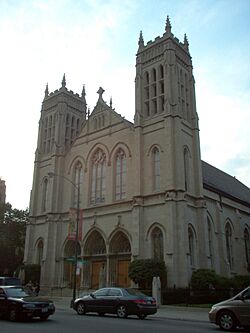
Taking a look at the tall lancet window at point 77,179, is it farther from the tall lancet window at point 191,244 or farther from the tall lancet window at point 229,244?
the tall lancet window at point 229,244

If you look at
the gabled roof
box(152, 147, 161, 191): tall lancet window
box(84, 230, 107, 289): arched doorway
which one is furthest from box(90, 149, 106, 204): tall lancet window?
the gabled roof

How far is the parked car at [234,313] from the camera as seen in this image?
1290 centimetres

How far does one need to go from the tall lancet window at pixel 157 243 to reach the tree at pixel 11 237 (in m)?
22.3

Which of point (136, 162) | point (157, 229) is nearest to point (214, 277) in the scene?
point (157, 229)

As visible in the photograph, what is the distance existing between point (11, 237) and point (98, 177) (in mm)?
16757

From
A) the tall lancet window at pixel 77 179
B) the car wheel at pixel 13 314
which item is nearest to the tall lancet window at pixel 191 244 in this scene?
the tall lancet window at pixel 77 179

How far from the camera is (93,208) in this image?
1496 inches

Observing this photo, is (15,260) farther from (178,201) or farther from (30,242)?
(178,201)

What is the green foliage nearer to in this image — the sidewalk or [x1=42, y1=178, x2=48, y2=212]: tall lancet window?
the sidewalk

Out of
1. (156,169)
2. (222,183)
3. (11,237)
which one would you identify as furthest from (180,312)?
(11,237)

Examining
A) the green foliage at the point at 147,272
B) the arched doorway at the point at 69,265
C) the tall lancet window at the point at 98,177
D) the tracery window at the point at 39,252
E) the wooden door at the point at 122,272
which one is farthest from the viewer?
the tracery window at the point at 39,252

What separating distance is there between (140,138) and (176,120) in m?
3.82

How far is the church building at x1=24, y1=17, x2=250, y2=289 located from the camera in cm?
3180

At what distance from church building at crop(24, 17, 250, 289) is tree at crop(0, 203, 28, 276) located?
6.19m
